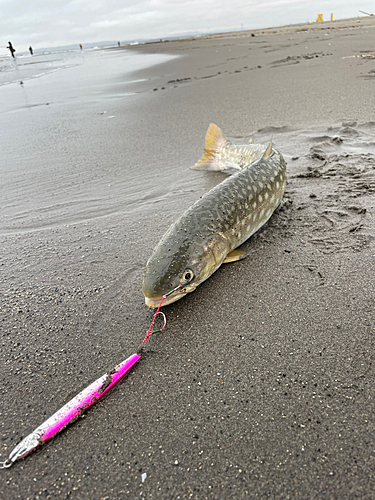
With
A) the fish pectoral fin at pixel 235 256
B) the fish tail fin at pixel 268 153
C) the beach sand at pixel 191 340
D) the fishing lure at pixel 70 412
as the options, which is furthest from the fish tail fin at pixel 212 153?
the fishing lure at pixel 70 412

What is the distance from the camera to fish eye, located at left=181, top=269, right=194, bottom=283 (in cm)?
218

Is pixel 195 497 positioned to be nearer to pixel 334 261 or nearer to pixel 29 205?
pixel 334 261

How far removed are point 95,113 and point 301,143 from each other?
5.03 meters

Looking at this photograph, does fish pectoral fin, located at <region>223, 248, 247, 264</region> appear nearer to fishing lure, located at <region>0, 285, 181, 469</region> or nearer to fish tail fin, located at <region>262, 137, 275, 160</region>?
fishing lure, located at <region>0, 285, 181, 469</region>

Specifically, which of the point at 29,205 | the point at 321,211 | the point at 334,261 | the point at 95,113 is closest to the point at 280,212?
the point at 321,211

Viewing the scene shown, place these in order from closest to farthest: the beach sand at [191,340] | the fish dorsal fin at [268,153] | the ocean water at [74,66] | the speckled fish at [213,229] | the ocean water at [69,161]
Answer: the beach sand at [191,340], the speckled fish at [213,229], the fish dorsal fin at [268,153], the ocean water at [69,161], the ocean water at [74,66]

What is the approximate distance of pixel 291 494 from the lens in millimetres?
1248

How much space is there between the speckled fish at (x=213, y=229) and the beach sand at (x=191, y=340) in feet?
0.45

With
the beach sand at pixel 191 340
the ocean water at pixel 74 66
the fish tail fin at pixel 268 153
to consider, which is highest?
the ocean water at pixel 74 66

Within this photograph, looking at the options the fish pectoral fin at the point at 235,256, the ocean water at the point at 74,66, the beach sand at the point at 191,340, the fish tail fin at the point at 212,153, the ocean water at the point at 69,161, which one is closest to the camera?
the beach sand at the point at 191,340

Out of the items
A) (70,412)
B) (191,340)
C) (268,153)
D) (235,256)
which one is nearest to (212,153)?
(268,153)

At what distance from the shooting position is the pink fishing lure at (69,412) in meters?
1.43

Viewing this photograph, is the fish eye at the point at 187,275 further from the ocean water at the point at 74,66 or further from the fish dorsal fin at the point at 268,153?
the ocean water at the point at 74,66

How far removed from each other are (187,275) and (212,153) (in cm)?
267
